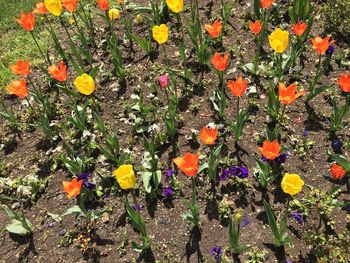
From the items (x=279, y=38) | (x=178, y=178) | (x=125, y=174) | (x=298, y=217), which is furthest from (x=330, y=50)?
(x=125, y=174)

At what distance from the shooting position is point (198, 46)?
544 centimetres

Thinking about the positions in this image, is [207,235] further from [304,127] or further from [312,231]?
[304,127]

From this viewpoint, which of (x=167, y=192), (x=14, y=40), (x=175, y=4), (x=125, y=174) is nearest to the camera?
(x=125, y=174)

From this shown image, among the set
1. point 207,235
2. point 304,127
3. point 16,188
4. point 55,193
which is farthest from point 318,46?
point 16,188

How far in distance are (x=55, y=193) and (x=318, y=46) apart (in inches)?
131

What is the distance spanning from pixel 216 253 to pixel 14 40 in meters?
4.89

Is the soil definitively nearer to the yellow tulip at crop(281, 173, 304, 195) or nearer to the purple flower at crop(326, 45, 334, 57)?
the purple flower at crop(326, 45, 334, 57)

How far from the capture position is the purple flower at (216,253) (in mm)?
3762

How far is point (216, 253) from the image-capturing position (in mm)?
3840

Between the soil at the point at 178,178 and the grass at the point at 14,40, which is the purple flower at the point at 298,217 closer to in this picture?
the soil at the point at 178,178

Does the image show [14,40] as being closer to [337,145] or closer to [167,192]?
[167,192]

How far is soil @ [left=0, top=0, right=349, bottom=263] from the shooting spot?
3.97m

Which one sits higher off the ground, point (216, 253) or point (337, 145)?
point (337, 145)

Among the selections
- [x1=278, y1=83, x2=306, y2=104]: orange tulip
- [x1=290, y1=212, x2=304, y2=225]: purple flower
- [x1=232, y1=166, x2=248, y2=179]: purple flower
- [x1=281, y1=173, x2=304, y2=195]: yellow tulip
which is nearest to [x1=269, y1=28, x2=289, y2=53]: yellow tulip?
[x1=278, y1=83, x2=306, y2=104]: orange tulip
